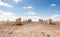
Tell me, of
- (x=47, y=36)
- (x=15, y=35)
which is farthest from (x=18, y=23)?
(x=47, y=36)

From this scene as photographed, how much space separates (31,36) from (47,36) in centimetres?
327

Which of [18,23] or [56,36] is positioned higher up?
[18,23]

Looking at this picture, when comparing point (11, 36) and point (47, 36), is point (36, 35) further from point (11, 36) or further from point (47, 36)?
point (11, 36)

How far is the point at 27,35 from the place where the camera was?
70.1ft

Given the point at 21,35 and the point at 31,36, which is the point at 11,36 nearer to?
the point at 21,35

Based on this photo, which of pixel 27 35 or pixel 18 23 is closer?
pixel 27 35

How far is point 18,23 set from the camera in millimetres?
32906

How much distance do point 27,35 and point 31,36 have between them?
0.97 meters

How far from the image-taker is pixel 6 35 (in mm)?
20969

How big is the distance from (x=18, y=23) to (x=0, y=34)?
39.4ft

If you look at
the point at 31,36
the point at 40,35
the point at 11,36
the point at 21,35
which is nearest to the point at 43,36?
the point at 40,35

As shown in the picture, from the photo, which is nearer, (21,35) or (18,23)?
(21,35)

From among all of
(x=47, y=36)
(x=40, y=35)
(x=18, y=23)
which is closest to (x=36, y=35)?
(x=40, y=35)

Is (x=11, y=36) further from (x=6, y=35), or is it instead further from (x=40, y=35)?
(x=40, y=35)
